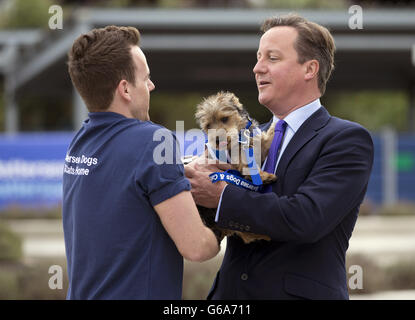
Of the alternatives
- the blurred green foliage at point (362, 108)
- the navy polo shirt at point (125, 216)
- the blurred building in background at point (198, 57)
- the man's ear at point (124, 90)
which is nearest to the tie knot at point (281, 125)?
the navy polo shirt at point (125, 216)

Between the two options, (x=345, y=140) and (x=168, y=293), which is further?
(x=345, y=140)

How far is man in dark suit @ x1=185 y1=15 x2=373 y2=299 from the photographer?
266 centimetres

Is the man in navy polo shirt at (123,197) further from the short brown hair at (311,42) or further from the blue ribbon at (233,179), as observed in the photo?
the short brown hair at (311,42)

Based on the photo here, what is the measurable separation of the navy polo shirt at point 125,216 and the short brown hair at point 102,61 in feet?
0.49

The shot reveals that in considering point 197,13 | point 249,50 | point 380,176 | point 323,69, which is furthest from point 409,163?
point 323,69

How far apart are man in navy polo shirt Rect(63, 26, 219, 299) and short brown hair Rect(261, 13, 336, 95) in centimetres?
81

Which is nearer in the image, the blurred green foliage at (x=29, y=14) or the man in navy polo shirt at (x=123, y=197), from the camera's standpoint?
the man in navy polo shirt at (x=123, y=197)

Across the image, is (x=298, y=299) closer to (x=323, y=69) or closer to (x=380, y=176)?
(x=323, y=69)

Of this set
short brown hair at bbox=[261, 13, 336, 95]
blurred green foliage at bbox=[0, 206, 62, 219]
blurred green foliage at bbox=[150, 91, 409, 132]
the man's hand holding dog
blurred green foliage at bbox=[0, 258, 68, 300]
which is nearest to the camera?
the man's hand holding dog

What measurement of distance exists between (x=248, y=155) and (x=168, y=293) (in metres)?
0.85

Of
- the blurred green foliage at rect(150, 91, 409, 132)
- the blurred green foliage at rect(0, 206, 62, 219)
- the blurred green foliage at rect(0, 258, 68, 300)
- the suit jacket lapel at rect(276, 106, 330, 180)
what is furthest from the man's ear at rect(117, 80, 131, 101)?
the blurred green foliage at rect(150, 91, 409, 132)

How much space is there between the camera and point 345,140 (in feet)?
9.26

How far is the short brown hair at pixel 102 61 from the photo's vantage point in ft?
8.23

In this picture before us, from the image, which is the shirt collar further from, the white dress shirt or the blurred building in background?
the blurred building in background
